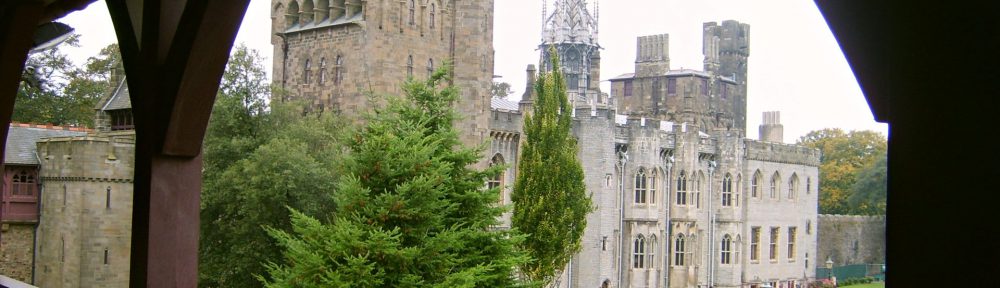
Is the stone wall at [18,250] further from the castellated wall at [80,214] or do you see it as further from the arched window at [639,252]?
the arched window at [639,252]

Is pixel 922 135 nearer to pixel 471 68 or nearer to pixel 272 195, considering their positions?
pixel 272 195

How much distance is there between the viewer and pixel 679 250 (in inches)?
1610

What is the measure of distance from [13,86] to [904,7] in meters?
4.51

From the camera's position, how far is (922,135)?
123cm

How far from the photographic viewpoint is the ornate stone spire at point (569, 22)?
62844 mm

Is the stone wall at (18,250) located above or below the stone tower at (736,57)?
below

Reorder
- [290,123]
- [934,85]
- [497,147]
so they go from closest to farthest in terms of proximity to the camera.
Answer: [934,85], [290,123], [497,147]

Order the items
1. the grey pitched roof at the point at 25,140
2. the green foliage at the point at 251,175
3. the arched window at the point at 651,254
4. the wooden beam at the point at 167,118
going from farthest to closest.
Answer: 1. the arched window at the point at 651,254
2. the grey pitched roof at the point at 25,140
3. the green foliage at the point at 251,175
4. the wooden beam at the point at 167,118

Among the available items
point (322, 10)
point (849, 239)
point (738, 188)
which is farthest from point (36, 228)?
point (849, 239)

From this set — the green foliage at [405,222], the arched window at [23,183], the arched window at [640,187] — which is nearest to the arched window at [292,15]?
the arched window at [23,183]

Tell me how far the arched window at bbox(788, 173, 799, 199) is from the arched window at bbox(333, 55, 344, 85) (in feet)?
84.6

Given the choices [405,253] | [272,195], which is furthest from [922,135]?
[272,195]

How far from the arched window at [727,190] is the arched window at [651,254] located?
5714mm

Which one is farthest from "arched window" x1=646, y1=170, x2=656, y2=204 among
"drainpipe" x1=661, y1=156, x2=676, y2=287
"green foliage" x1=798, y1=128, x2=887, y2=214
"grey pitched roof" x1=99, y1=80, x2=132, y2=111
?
"green foliage" x1=798, y1=128, x2=887, y2=214
